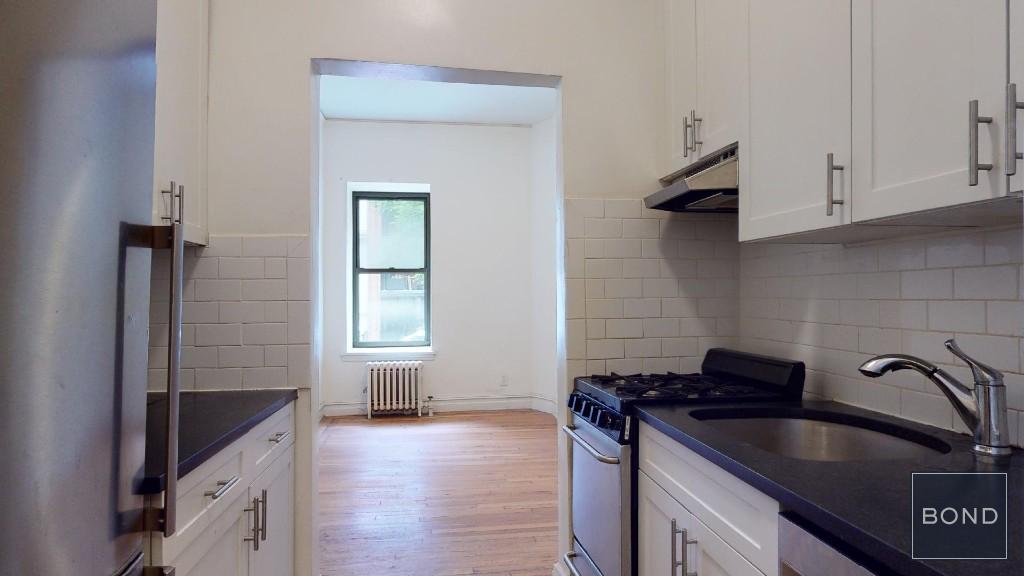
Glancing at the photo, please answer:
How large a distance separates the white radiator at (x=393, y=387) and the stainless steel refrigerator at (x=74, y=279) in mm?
4427

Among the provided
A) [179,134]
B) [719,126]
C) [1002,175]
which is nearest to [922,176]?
[1002,175]

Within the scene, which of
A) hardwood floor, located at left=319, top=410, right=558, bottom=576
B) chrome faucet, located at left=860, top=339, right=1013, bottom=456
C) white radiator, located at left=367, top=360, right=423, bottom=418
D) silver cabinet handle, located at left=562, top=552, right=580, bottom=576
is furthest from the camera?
white radiator, located at left=367, top=360, right=423, bottom=418

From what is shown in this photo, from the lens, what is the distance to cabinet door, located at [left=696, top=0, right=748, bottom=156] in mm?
1711

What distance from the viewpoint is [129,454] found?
2.93 ft

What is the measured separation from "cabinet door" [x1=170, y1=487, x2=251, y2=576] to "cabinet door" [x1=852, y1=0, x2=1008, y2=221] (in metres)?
1.69

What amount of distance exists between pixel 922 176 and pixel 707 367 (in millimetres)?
1230

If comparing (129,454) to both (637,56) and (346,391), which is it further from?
(346,391)

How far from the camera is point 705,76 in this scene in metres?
1.94

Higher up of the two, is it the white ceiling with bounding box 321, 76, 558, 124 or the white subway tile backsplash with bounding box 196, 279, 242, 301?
the white ceiling with bounding box 321, 76, 558, 124

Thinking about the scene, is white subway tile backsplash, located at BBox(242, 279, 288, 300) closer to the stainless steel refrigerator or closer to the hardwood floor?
the stainless steel refrigerator

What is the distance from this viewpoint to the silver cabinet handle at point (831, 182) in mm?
1270

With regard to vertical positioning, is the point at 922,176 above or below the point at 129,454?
above

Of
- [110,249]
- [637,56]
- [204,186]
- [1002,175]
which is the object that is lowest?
[110,249]

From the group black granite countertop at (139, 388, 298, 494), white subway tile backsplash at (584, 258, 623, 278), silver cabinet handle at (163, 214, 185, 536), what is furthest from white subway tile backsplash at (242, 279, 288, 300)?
white subway tile backsplash at (584, 258, 623, 278)
